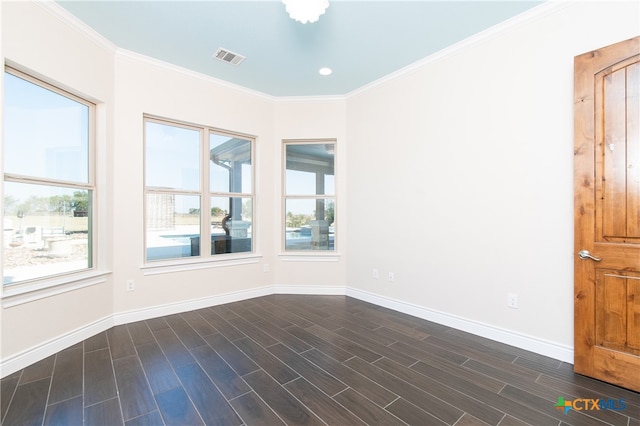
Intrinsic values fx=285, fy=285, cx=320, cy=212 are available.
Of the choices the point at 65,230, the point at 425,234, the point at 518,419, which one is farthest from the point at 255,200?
the point at 518,419

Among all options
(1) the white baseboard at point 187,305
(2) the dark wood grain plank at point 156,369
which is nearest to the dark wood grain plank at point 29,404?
(2) the dark wood grain plank at point 156,369

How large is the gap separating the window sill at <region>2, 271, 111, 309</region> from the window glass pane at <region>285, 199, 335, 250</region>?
7.73 ft

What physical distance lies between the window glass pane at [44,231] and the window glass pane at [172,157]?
2.43ft

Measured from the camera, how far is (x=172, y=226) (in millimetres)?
3617

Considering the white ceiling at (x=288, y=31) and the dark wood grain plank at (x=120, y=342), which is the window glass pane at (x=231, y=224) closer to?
the dark wood grain plank at (x=120, y=342)

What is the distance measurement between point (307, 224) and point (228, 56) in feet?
8.13

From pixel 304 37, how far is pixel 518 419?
3.50 m

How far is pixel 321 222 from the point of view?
4477 millimetres

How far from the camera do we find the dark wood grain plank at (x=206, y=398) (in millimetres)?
1693

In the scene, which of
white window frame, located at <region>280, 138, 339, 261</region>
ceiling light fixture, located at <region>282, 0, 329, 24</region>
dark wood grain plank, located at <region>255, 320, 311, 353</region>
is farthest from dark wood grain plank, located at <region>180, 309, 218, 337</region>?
ceiling light fixture, located at <region>282, 0, 329, 24</region>

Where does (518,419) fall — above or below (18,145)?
below

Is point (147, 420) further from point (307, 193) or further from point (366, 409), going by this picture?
point (307, 193)

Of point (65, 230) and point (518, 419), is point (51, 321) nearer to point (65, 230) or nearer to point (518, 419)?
point (65, 230)

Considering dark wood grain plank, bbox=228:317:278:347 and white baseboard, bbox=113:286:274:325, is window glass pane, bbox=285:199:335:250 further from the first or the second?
dark wood grain plank, bbox=228:317:278:347
